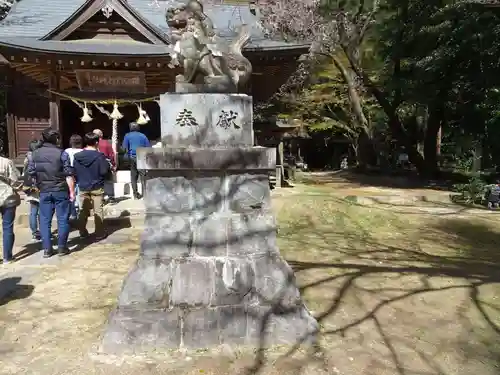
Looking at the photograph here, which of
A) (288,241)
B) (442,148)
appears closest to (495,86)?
(288,241)

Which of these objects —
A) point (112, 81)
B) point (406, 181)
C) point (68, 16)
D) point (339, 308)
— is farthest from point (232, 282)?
point (406, 181)

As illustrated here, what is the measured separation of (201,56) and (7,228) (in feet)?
12.6

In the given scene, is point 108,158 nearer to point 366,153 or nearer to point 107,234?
point 107,234

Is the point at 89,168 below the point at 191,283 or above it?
above

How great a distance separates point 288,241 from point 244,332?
12.5ft

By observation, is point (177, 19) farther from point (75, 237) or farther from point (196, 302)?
point (75, 237)

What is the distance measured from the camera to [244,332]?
11.3 ft

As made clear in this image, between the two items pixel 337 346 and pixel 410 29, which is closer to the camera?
pixel 337 346

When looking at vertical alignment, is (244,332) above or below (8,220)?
below

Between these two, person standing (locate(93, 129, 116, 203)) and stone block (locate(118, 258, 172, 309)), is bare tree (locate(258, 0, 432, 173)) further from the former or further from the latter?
stone block (locate(118, 258, 172, 309))

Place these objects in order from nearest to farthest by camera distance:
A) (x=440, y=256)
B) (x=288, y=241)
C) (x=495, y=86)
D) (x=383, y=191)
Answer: (x=440, y=256) → (x=288, y=241) → (x=495, y=86) → (x=383, y=191)

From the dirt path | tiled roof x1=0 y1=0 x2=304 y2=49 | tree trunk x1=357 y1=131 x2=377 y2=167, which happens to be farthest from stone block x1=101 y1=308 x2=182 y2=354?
tree trunk x1=357 y1=131 x2=377 y2=167

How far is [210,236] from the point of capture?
349 cm

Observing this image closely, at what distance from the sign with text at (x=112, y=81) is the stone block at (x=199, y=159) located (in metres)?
9.70
